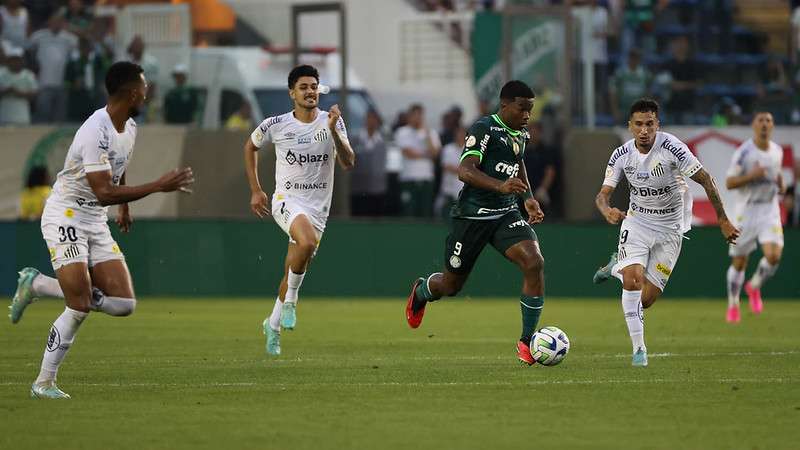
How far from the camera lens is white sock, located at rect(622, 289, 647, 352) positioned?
41.7ft

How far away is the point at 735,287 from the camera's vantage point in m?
19.7

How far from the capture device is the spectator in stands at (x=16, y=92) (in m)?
25.1

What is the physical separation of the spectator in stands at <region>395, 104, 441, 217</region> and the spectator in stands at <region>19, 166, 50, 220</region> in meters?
5.85

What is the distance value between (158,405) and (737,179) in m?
11.7

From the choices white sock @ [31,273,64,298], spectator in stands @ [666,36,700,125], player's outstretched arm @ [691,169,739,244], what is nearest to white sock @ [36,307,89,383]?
white sock @ [31,273,64,298]

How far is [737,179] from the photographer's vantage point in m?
19.9

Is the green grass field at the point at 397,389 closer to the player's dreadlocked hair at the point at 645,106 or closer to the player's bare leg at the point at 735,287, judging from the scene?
the player's bare leg at the point at 735,287

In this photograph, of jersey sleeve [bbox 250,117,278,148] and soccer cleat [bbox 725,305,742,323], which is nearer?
jersey sleeve [bbox 250,117,278,148]

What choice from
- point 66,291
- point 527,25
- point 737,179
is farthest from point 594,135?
point 66,291

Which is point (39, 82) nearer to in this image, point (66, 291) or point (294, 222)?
point (294, 222)

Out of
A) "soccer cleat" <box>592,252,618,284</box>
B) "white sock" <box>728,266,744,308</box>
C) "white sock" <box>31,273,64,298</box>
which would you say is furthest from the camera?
"white sock" <box>728,266,744,308</box>

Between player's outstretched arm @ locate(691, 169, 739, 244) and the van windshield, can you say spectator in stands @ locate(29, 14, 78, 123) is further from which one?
player's outstretched arm @ locate(691, 169, 739, 244)

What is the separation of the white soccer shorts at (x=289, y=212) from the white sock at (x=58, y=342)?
4.12m

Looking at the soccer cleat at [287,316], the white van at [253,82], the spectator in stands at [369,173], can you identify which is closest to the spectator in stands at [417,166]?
the spectator in stands at [369,173]
